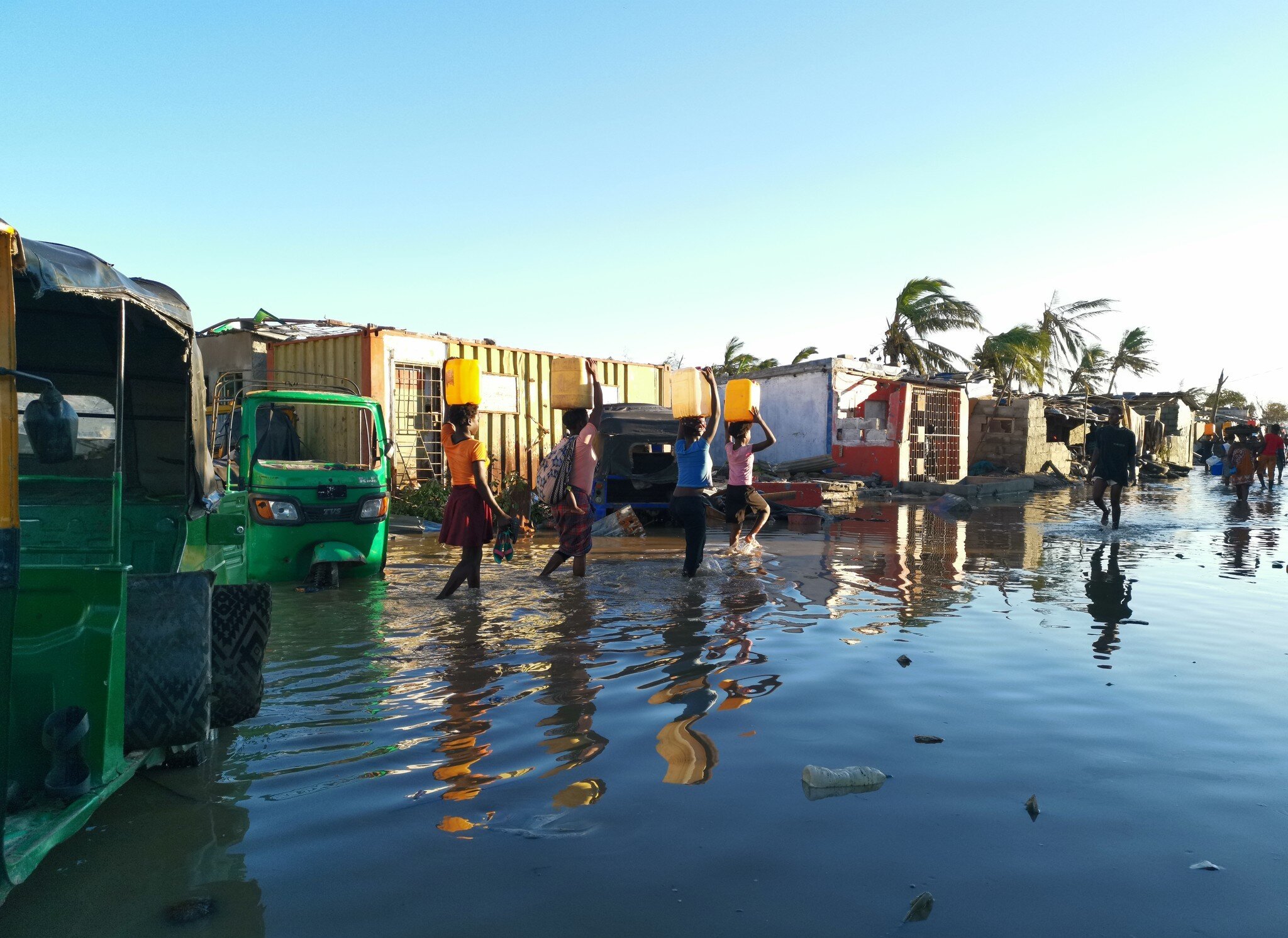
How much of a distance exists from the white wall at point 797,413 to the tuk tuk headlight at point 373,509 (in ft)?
52.8

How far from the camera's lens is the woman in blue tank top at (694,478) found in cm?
892

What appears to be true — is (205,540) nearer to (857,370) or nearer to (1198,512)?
(1198,512)

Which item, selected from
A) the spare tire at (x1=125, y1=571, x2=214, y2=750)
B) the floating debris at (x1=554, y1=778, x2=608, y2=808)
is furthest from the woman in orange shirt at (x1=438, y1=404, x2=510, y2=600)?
the spare tire at (x1=125, y1=571, x2=214, y2=750)

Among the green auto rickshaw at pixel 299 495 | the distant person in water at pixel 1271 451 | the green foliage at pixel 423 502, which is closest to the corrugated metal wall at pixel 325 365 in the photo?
the green foliage at pixel 423 502

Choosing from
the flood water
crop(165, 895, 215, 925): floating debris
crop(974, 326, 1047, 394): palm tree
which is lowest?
crop(165, 895, 215, 925): floating debris

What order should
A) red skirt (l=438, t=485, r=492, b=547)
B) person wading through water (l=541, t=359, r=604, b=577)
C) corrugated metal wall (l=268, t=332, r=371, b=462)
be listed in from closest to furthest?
red skirt (l=438, t=485, r=492, b=547)
person wading through water (l=541, t=359, r=604, b=577)
corrugated metal wall (l=268, t=332, r=371, b=462)

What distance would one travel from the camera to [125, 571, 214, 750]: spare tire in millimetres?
3082

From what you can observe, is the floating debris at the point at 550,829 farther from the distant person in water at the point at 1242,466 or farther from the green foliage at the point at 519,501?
the distant person in water at the point at 1242,466

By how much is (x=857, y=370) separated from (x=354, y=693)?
21787mm

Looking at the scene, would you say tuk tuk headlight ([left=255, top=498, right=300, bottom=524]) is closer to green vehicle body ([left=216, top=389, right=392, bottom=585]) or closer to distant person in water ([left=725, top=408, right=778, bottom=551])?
green vehicle body ([left=216, top=389, right=392, bottom=585])

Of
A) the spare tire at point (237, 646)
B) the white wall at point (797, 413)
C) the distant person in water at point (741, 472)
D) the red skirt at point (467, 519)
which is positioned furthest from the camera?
the white wall at point (797, 413)

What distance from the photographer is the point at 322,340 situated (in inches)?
626

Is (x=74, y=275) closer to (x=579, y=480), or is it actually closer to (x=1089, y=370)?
(x=579, y=480)

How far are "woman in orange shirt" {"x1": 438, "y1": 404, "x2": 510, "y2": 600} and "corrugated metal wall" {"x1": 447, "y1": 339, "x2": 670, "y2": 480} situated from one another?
9.23 meters
